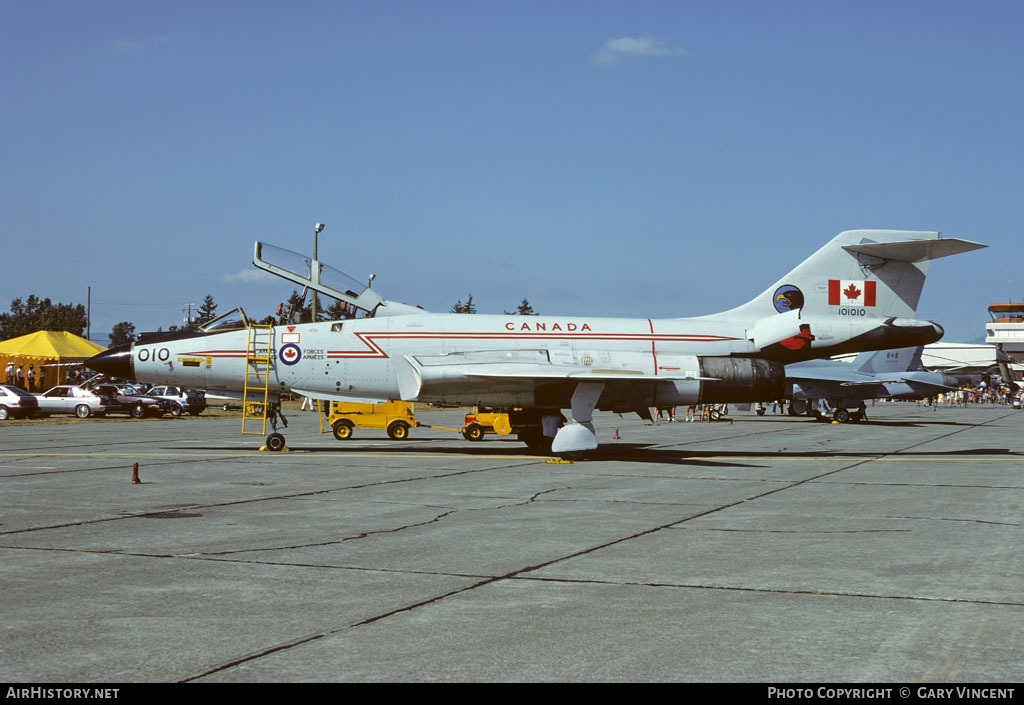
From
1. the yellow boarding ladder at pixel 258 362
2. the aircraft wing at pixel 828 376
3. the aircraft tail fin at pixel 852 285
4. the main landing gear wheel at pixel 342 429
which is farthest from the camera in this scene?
the aircraft wing at pixel 828 376

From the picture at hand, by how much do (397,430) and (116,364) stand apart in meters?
8.80

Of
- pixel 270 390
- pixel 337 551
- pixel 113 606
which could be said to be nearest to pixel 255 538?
pixel 337 551

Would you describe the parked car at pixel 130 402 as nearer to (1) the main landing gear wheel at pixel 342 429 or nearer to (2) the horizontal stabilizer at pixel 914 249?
(1) the main landing gear wheel at pixel 342 429

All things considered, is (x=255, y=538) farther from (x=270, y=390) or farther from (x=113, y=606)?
(x=270, y=390)

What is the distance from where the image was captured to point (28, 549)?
25.8 ft

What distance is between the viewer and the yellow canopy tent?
48875mm

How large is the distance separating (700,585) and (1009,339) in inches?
6956

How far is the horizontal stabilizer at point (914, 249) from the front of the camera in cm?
1981

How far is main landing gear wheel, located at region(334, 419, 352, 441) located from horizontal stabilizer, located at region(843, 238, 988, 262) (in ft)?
46.4

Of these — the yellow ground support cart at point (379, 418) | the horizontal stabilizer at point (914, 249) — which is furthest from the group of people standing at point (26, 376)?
the horizontal stabilizer at point (914, 249)

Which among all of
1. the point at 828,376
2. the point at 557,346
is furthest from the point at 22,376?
the point at 557,346

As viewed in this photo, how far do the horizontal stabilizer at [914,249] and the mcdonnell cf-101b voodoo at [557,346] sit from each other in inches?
1.5

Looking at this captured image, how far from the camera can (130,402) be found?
40594 millimetres

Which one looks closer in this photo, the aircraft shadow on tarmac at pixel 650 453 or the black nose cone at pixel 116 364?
the aircraft shadow on tarmac at pixel 650 453
